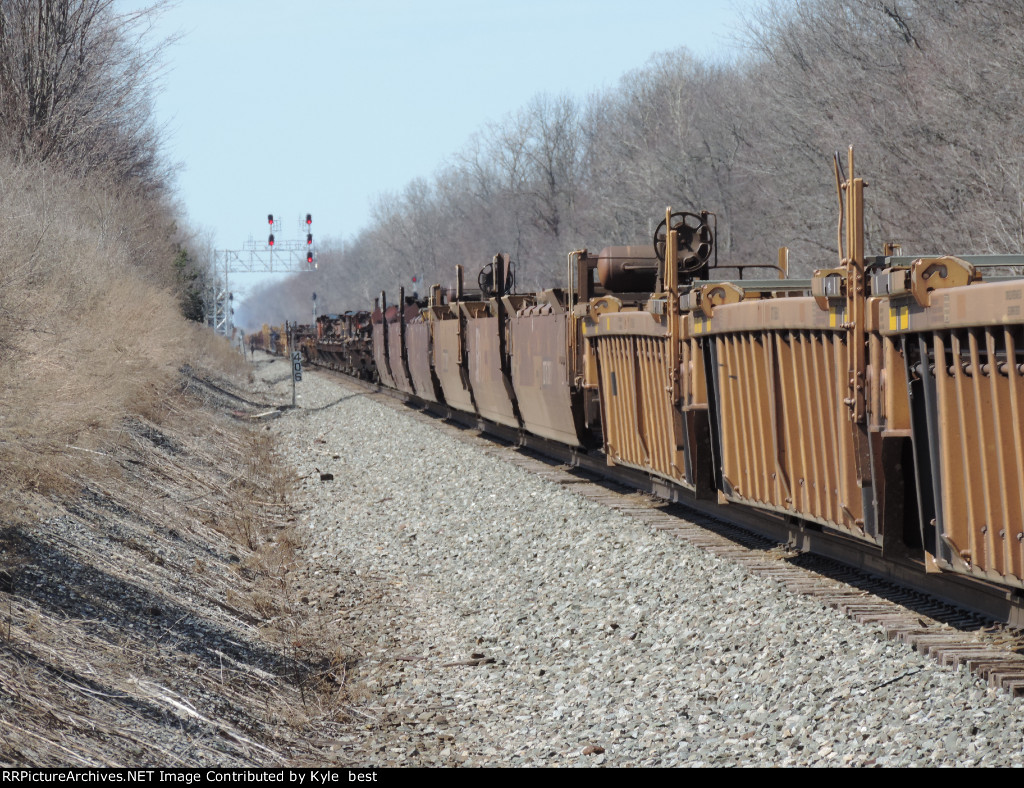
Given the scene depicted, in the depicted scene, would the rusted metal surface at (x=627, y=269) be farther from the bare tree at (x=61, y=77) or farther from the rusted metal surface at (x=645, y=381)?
the bare tree at (x=61, y=77)

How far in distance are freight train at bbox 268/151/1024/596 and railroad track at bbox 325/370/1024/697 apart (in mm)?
254

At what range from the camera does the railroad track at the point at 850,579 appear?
19.4 ft

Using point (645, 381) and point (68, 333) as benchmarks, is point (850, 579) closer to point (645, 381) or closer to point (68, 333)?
point (645, 381)

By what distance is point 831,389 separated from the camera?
7410 mm

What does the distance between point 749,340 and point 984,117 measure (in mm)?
19426

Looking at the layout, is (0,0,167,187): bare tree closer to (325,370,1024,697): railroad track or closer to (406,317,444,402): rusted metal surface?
(406,317,444,402): rusted metal surface

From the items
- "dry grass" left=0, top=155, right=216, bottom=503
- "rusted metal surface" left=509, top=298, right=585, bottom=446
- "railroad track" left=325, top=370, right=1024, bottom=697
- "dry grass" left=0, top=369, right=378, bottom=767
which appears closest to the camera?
"dry grass" left=0, top=369, right=378, bottom=767

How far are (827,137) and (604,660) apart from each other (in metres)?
28.3

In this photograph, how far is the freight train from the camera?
573cm

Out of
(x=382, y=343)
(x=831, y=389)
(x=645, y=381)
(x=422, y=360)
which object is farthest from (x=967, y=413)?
(x=382, y=343)

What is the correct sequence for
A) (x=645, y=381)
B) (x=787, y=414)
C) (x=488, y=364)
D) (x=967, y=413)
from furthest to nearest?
(x=488, y=364) < (x=645, y=381) < (x=787, y=414) < (x=967, y=413)

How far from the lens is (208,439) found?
1891 centimetres

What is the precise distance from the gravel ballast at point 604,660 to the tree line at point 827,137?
52.3 feet

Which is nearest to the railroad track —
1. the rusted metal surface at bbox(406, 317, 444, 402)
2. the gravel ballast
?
the gravel ballast
